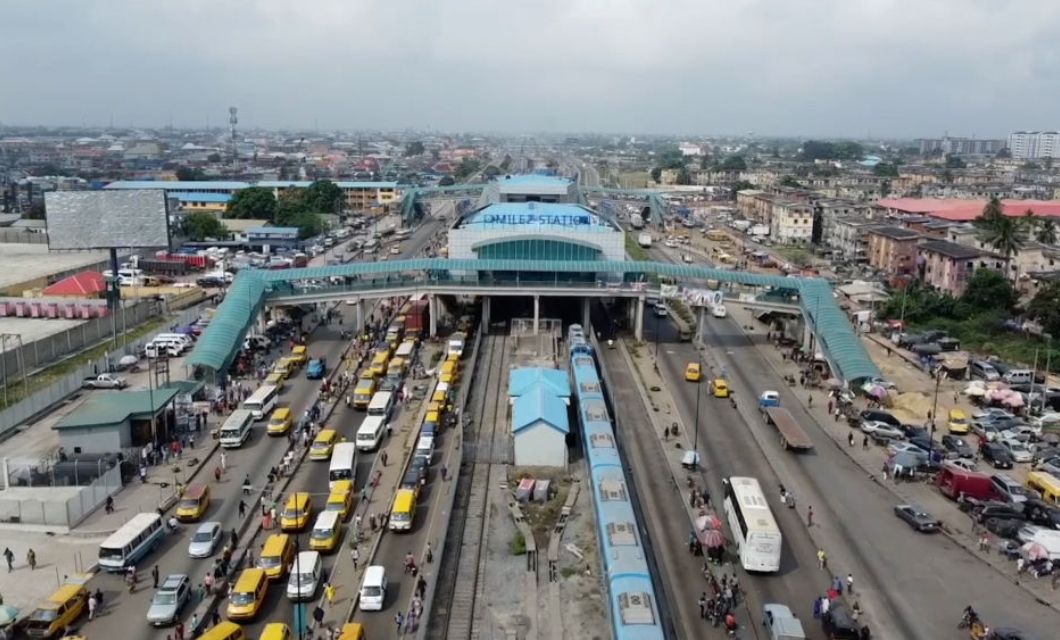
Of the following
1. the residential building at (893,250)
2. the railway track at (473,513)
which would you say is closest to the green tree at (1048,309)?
the residential building at (893,250)

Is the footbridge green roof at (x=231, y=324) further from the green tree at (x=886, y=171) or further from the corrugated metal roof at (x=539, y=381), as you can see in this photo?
the green tree at (x=886, y=171)

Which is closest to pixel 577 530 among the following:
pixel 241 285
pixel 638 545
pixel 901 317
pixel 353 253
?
pixel 638 545

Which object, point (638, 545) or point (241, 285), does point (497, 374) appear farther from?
point (638, 545)

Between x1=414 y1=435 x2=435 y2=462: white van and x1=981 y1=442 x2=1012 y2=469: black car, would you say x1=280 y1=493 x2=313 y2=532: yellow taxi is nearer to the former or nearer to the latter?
x1=414 y1=435 x2=435 y2=462: white van

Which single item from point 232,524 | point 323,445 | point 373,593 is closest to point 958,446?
point 373,593

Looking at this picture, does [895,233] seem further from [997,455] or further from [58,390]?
[58,390]
